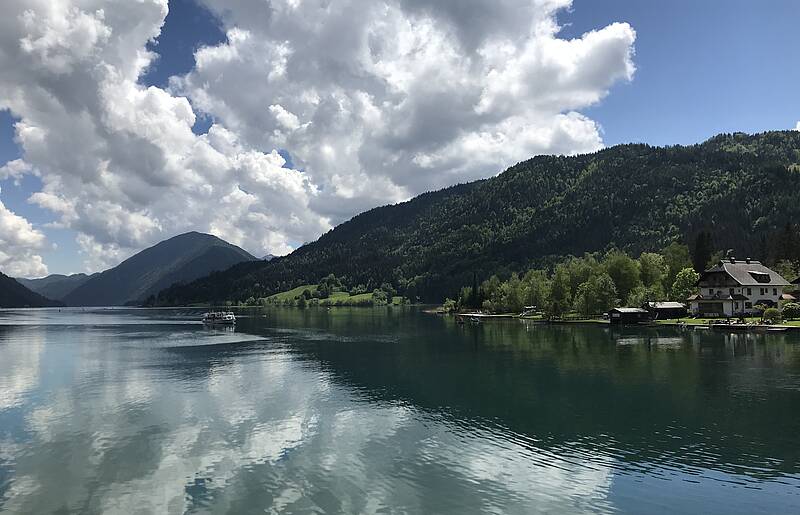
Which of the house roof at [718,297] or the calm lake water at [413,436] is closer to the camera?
the calm lake water at [413,436]

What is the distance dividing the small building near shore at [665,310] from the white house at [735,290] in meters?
3.91

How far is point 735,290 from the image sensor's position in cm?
14538

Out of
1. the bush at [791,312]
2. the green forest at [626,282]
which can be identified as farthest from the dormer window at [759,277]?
the bush at [791,312]

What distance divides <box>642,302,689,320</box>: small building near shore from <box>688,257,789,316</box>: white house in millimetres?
3912

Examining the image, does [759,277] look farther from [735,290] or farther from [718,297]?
[718,297]

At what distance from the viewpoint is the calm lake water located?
3123cm

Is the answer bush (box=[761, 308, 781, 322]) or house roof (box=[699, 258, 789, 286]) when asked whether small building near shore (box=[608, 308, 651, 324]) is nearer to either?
house roof (box=[699, 258, 789, 286])

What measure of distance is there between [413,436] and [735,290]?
137 meters

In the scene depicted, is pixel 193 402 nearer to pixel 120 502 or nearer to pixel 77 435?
pixel 77 435

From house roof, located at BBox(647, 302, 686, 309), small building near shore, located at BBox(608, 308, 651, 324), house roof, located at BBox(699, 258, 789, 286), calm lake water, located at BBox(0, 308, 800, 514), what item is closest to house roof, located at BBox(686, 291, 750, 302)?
house roof, located at BBox(647, 302, 686, 309)

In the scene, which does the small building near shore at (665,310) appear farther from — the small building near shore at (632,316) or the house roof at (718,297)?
the house roof at (718,297)

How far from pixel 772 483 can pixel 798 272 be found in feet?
581

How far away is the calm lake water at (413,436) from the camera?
31234mm

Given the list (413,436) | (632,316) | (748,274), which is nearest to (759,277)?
(748,274)
